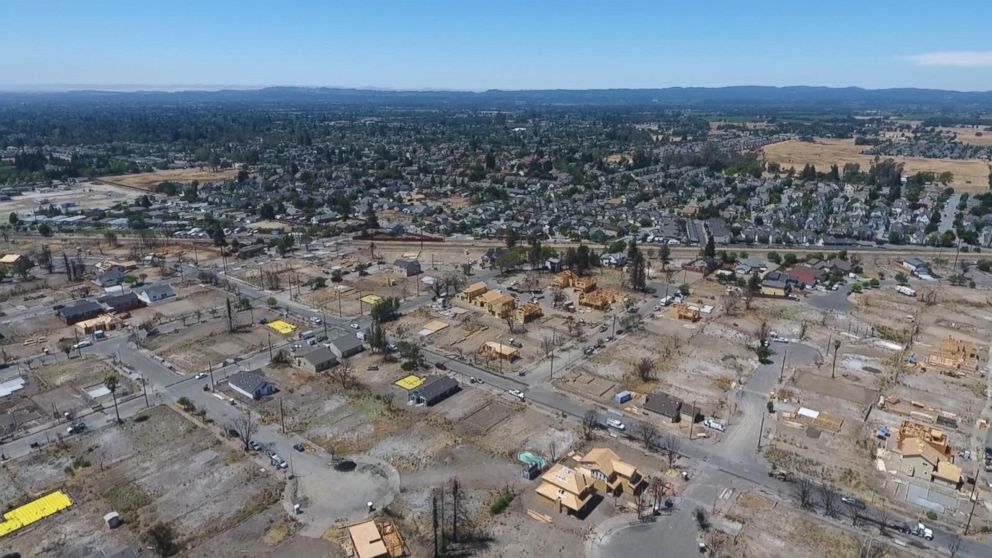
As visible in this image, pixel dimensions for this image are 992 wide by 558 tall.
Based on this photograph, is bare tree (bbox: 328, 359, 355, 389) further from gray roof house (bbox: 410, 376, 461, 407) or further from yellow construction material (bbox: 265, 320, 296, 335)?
yellow construction material (bbox: 265, 320, 296, 335)

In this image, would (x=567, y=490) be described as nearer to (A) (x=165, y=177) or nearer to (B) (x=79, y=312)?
(B) (x=79, y=312)

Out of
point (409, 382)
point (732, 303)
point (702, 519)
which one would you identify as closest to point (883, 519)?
point (702, 519)

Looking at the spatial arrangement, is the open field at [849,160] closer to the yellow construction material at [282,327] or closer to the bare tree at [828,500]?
the bare tree at [828,500]

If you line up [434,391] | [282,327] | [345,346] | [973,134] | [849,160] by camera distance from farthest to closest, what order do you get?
1. [973,134]
2. [849,160]
3. [282,327]
4. [345,346]
5. [434,391]

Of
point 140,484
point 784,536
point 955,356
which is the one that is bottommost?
point 140,484

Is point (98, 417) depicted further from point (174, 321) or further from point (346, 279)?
point (346, 279)

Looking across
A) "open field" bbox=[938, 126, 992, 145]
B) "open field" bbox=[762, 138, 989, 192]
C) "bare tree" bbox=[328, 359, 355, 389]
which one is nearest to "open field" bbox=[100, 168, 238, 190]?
"bare tree" bbox=[328, 359, 355, 389]
